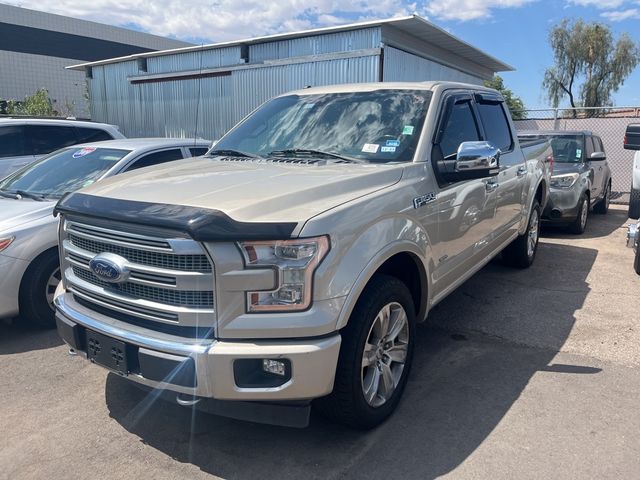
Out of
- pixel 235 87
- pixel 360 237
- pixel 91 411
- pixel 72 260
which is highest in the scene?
pixel 235 87

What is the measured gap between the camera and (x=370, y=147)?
3.72m

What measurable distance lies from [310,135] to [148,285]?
1836mm

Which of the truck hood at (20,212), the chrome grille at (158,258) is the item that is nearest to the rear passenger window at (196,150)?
the truck hood at (20,212)

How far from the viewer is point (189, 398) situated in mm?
2650

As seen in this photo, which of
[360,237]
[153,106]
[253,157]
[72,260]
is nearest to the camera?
[360,237]

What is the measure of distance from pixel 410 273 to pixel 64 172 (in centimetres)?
386

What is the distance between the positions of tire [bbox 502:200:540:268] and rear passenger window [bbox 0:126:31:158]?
716cm

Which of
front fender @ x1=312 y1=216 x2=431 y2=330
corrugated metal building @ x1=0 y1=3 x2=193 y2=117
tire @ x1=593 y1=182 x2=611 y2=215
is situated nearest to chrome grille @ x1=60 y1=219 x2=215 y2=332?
front fender @ x1=312 y1=216 x2=431 y2=330

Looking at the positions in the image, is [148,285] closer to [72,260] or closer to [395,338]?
[72,260]

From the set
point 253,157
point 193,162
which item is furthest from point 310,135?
point 193,162

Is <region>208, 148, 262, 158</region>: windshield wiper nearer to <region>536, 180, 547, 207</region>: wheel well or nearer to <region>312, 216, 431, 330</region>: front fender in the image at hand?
<region>312, 216, 431, 330</region>: front fender

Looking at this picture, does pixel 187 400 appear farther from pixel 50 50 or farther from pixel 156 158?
pixel 50 50

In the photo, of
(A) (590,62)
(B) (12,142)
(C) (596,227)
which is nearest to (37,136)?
(B) (12,142)

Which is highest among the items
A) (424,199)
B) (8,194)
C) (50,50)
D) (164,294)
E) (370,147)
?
(50,50)
